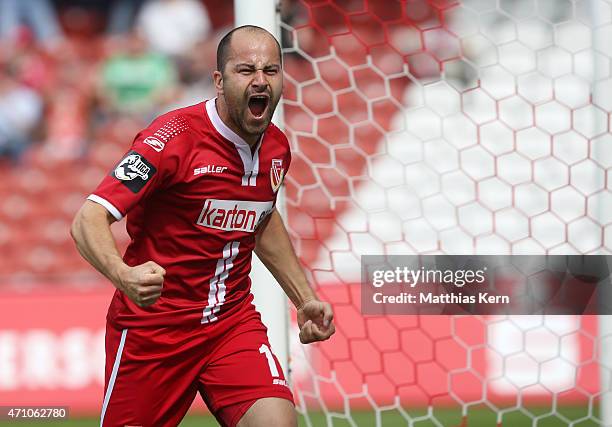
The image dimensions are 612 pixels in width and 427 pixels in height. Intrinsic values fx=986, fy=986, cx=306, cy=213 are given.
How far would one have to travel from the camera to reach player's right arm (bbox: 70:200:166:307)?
2.69 metres

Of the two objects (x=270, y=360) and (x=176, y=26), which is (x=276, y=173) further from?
(x=176, y=26)

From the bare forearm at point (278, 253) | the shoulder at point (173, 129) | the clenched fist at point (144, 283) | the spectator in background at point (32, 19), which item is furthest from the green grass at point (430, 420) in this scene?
the spectator in background at point (32, 19)

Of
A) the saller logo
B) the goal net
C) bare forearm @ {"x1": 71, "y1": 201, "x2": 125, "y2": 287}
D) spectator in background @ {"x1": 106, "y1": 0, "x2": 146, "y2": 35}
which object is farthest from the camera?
spectator in background @ {"x1": 106, "y1": 0, "x2": 146, "y2": 35}

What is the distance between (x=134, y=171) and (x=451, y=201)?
454 centimetres

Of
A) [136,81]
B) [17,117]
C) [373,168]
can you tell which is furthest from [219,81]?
[17,117]

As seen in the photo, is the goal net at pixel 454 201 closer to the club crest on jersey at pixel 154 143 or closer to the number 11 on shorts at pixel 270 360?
the number 11 on shorts at pixel 270 360

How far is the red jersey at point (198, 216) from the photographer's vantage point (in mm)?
3270

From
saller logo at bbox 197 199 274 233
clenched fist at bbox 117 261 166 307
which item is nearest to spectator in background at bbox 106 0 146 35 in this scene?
saller logo at bbox 197 199 274 233

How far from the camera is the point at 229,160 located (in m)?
3.35

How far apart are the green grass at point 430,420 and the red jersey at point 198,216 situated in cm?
240

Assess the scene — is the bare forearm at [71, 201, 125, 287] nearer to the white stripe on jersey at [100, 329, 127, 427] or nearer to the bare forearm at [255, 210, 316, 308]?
the white stripe on jersey at [100, 329, 127, 427]

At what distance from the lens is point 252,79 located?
3219 mm

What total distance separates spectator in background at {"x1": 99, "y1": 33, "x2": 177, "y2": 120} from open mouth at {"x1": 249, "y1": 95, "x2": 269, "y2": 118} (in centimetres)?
646

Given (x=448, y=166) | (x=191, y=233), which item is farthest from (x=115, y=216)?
(x=448, y=166)
